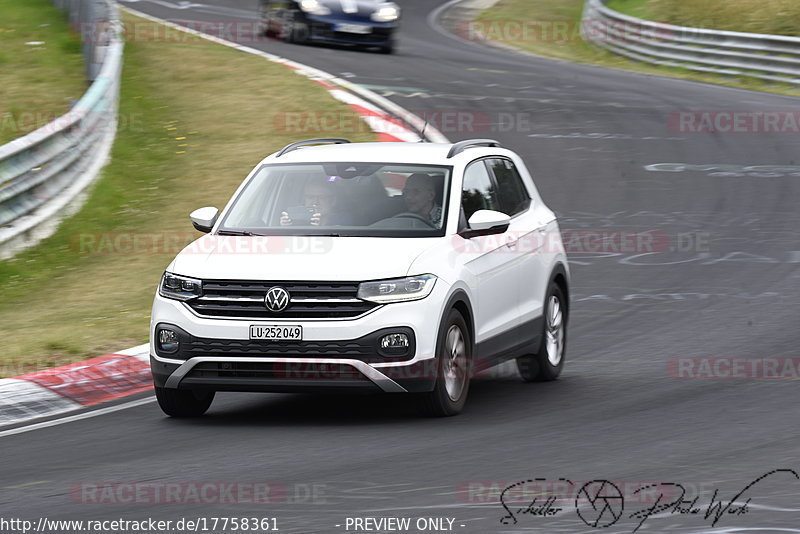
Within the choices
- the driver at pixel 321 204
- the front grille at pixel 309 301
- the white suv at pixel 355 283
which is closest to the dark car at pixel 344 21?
the white suv at pixel 355 283

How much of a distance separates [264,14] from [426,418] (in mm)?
26206

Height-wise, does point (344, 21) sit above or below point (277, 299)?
below

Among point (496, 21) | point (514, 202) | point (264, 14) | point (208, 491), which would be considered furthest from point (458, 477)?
point (496, 21)

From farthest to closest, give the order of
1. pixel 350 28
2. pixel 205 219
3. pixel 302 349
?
1. pixel 350 28
2. pixel 205 219
3. pixel 302 349

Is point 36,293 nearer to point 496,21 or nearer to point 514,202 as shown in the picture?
point 514,202

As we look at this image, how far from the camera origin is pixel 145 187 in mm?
19219

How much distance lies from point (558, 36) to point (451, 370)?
112 feet

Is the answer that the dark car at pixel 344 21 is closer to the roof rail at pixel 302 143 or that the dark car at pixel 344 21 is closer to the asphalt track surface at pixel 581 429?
the asphalt track surface at pixel 581 429

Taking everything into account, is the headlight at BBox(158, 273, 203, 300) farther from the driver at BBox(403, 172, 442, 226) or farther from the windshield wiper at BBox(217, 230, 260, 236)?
the driver at BBox(403, 172, 442, 226)

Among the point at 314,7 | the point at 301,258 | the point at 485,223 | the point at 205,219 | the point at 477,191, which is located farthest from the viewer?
the point at 314,7

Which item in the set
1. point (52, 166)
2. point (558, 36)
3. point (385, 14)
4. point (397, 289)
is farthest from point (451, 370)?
point (558, 36)

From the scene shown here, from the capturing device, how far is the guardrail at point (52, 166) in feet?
52.5

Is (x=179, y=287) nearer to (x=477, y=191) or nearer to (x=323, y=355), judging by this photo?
(x=323, y=355)

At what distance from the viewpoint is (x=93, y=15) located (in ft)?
80.6
